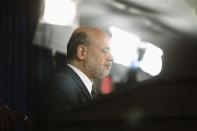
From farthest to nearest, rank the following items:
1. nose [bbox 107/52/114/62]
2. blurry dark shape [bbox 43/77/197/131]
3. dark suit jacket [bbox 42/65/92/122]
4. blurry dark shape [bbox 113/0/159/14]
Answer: blurry dark shape [bbox 113/0/159/14] → nose [bbox 107/52/114/62] → dark suit jacket [bbox 42/65/92/122] → blurry dark shape [bbox 43/77/197/131]

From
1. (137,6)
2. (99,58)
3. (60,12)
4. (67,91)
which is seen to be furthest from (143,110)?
(60,12)

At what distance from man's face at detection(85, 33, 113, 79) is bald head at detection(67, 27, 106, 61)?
0.7 inches

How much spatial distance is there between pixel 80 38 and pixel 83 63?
9cm

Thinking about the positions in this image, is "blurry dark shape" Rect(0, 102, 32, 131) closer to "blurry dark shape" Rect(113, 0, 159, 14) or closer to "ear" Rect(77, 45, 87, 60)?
"ear" Rect(77, 45, 87, 60)

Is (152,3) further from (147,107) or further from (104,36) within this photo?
(147,107)

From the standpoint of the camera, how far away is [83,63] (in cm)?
127

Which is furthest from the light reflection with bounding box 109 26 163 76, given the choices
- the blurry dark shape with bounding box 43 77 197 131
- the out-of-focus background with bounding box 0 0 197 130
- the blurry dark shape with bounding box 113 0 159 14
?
the blurry dark shape with bounding box 43 77 197 131

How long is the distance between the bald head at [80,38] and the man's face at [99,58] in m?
0.02

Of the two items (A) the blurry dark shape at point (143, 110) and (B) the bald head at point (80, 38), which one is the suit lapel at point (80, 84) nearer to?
(B) the bald head at point (80, 38)

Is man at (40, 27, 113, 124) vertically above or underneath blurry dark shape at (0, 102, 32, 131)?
above

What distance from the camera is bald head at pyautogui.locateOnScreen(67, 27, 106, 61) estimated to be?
49.6 inches

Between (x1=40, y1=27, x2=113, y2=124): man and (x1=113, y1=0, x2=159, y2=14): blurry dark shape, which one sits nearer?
(x1=40, y1=27, x2=113, y2=124): man

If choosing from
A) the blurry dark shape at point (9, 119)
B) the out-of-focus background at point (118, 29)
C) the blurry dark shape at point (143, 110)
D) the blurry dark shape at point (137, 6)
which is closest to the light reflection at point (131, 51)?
the out-of-focus background at point (118, 29)

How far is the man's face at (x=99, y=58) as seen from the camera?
1273 millimetres
